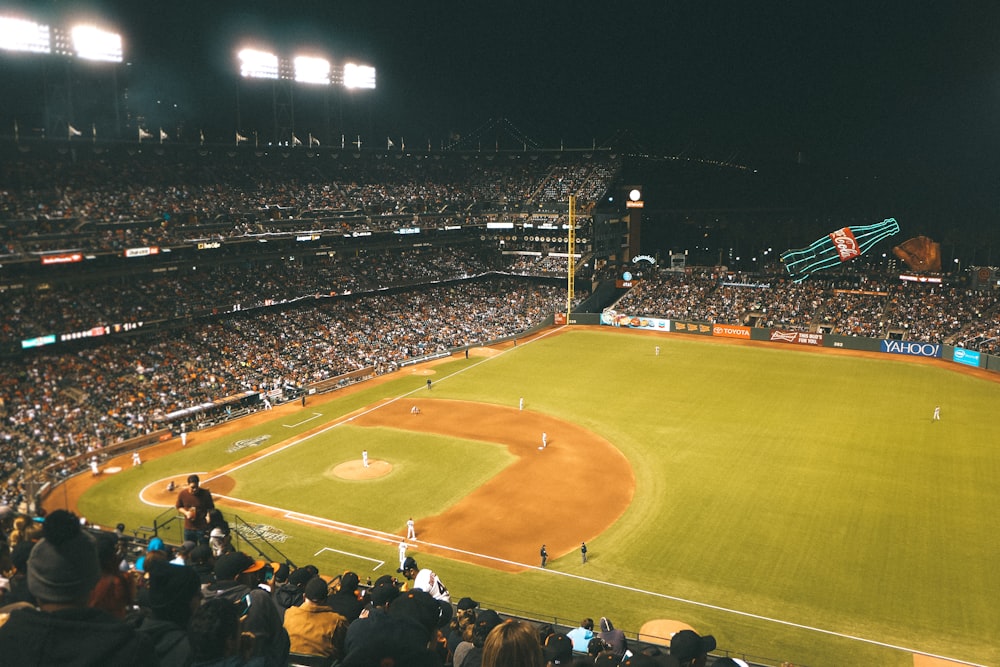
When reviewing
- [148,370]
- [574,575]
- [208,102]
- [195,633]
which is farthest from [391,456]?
[208,102]

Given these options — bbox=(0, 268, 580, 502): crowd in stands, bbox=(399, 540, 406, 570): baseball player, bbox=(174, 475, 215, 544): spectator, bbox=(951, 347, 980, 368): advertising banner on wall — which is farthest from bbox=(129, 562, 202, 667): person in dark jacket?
bbox=(951, 347, 980, 368): advertising banner on wall

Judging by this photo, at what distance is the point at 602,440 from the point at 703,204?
204 feet

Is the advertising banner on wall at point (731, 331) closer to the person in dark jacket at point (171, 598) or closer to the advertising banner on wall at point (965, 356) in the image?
the advertising banner on wall at point (965, 356)

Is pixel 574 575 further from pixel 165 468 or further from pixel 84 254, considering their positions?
pixel 84 254

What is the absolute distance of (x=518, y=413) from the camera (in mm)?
45531

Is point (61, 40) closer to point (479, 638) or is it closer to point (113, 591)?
point (113, 591)

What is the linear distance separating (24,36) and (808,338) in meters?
66.1

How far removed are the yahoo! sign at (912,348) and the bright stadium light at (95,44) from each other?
66457 mm

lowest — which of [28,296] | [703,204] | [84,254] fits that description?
[28,296]

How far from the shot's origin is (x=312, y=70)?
2717 inches

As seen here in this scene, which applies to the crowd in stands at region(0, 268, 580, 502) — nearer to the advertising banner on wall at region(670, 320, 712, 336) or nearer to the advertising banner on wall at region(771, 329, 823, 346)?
the advertising banner on wall at region(670, 320, 712, 336)

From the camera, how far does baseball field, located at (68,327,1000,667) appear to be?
2330 centimetres

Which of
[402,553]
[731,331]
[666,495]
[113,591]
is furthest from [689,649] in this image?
[731,331]

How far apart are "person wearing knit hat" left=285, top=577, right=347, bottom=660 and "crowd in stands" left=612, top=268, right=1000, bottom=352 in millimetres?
61619
